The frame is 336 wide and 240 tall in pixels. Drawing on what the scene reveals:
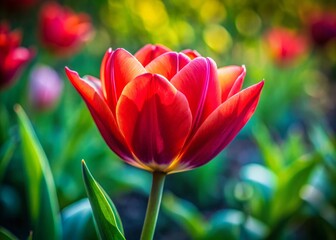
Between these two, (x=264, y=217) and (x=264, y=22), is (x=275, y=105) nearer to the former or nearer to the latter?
(x=264, y=217)

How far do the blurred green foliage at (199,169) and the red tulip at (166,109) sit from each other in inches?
10.8

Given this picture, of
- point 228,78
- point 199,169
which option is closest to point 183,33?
point 199,169

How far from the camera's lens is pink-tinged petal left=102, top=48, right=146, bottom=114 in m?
0.62

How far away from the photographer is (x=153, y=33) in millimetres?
2756

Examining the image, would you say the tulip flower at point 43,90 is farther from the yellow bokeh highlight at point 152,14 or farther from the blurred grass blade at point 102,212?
the yellow bokeh highlight at point 152,14

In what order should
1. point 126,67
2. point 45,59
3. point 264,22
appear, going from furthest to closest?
point 264,22, point 45,59, point 126,67

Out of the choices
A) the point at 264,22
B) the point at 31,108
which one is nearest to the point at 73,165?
the point at 31,108

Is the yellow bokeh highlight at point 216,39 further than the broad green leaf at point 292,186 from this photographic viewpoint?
Yes

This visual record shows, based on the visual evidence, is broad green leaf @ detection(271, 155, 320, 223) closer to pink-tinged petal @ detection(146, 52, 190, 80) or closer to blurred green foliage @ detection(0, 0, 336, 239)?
blurred green foliage @ detection(0, 0, 336, 239)

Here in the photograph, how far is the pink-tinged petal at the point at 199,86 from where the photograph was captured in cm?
61

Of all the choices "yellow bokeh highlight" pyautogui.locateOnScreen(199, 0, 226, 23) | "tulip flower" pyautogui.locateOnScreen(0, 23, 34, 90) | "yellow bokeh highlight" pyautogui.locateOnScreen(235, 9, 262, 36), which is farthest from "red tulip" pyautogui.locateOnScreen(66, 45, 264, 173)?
"yellow bokeh highlight" pyautogui.locateOnScreen(235, 9, 262, 36)

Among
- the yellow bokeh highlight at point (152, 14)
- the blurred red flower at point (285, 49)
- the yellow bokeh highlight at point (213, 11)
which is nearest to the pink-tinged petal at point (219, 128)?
the blurred red flower at point (285, 49)

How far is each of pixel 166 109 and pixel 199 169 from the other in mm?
1106

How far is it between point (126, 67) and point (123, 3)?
105 inches
